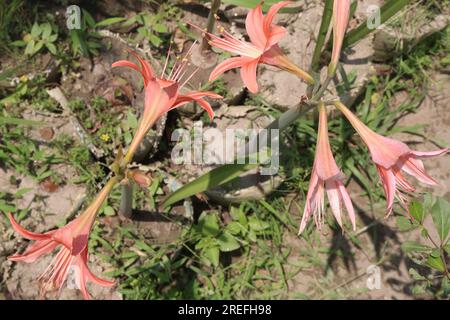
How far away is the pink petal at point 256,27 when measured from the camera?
152cm

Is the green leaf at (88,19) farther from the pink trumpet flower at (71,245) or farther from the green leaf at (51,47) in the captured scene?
Result: the pink trumpet flower at (71,245)

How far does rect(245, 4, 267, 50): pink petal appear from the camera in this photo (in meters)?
1.52

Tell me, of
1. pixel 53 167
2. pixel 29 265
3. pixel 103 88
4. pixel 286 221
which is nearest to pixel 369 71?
pixel 286 221

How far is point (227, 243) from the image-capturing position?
2.58 metres

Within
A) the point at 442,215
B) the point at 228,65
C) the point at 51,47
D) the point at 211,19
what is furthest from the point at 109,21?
the point at 442,215

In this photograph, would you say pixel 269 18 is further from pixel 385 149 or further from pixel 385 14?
pixel 385 14

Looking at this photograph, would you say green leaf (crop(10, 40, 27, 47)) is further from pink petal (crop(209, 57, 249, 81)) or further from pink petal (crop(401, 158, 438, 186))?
pink petal (crop(401, 158, 438, 186))

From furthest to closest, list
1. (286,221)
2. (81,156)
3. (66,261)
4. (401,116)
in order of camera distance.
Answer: (401,116)
(286,221)
(81,156)
(66,261)

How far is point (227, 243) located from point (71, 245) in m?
1.32

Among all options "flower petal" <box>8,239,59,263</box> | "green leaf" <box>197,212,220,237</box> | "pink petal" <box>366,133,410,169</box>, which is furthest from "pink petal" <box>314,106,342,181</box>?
"green leaf" <box>197,212,220,237</box>

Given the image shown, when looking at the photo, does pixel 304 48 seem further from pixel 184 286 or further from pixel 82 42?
pixel 184 286
